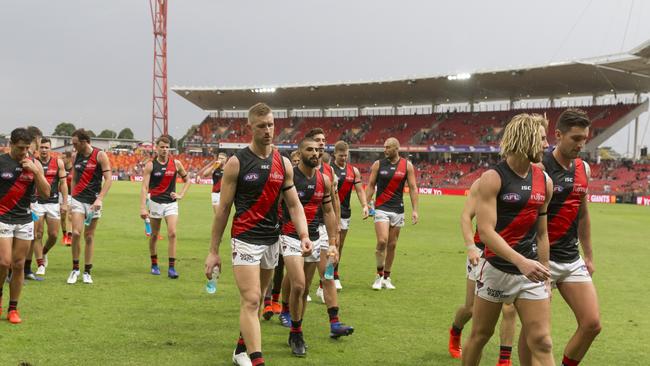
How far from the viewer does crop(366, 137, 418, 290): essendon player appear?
1002 cm

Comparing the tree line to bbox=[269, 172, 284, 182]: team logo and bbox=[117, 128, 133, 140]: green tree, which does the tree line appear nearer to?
bbox=[117, 128, 133, 140]: green tree

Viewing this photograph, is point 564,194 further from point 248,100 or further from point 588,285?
point 248,100

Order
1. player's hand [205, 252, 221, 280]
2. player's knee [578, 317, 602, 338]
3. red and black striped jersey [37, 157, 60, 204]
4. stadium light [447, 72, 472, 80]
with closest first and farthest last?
player's knee [578, 317, 602, 338] < player's hand [205, 252, 221, 280] < red and black striped jersey [37, 157, 60, 204] < stadium light [447, 72, 472, 80]

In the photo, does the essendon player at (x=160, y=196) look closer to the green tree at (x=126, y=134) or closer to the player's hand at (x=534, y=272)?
the player's hand at (x=534, y=272)

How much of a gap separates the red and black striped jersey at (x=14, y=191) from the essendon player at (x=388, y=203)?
530cm

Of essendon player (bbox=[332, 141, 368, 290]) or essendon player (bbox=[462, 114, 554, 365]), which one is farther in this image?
essendon player (bbox=[332, 141, 368, 290])

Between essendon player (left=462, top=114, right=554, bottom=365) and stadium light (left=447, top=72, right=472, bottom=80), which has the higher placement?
stadium light (left=447, top=72, right=472, bottom=80)

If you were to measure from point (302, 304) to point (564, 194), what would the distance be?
305cm

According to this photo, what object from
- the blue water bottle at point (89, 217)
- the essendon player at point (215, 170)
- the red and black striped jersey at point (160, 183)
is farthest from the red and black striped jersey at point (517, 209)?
the essendon player at point (215, 170)

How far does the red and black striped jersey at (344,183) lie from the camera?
1045 centimetres

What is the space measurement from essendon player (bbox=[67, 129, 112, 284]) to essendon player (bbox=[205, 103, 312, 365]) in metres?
5.15

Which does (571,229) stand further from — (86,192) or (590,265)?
(86,192)

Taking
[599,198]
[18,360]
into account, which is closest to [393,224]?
[18,360]

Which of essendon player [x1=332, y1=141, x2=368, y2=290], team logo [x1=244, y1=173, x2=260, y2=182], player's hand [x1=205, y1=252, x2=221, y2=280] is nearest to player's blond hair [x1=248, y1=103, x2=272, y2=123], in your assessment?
team logo [x1=244, y1=173, x2=260, y2=182]
